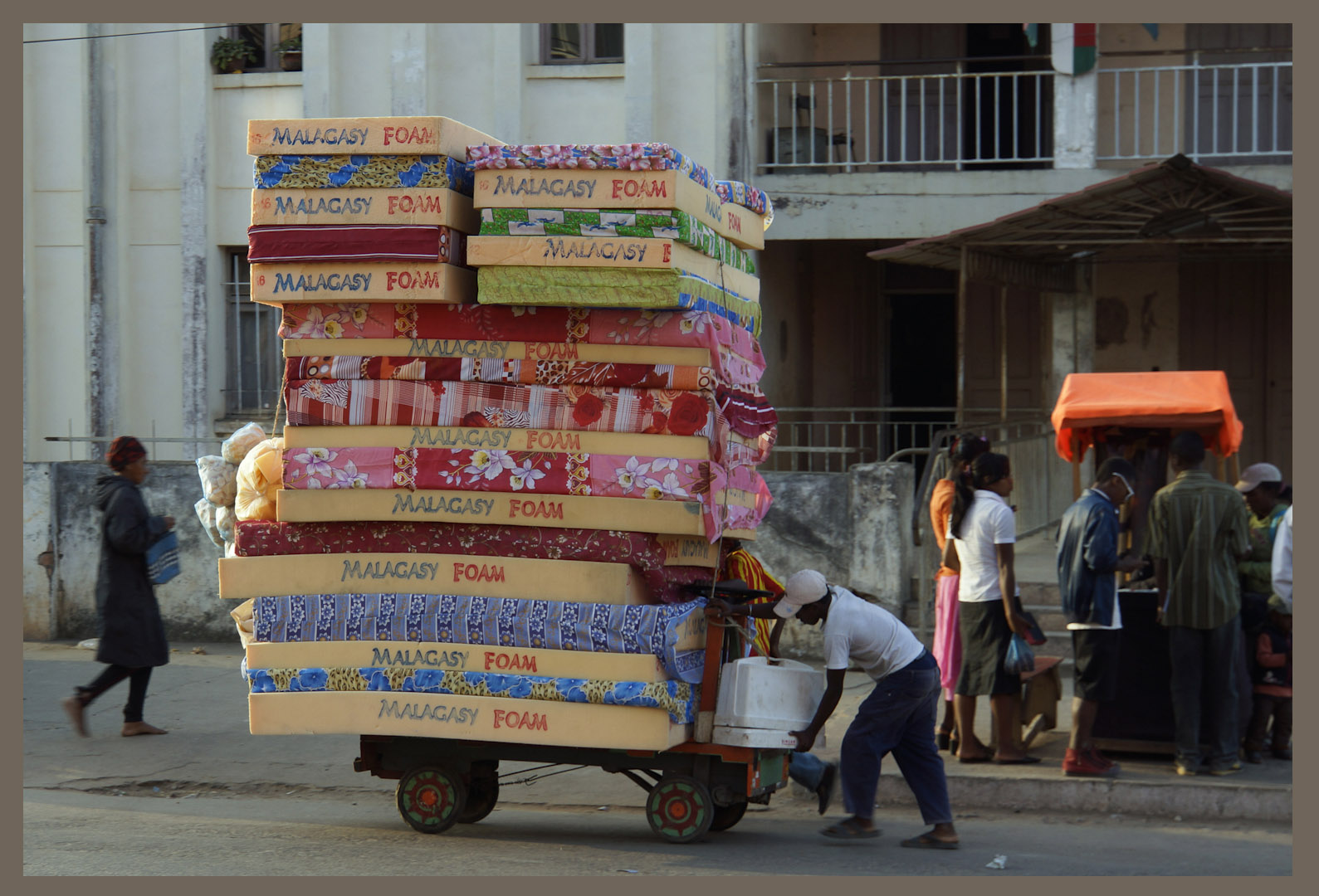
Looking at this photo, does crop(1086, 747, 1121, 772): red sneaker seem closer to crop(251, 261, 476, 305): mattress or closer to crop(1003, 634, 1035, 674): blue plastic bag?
crop(1003, 634, 1035, 674): blue plastic bag

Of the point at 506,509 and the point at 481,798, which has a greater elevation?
the point at 506,509

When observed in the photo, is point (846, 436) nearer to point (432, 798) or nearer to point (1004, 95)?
point (1004, 95)

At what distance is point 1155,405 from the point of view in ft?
27.9

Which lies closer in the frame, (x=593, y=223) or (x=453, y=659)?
(x=593, y=223)

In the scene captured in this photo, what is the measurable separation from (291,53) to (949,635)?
9439 mm

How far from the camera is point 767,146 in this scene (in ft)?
44.0

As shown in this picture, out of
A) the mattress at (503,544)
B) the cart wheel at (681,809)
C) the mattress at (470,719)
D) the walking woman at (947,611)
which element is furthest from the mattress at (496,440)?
the walking woman at (947,611)

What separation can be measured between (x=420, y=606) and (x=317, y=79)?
870cm

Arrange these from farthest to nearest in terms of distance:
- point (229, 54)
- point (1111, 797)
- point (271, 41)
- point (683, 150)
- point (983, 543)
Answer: point (271, 41)
point (229, 54)
point (683, 150)
point (983, 543)
point (1111, 797)

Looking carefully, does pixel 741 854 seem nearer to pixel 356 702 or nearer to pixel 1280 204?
pixel 356 702

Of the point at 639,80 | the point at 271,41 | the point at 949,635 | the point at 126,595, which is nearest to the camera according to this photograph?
the point at 949,635

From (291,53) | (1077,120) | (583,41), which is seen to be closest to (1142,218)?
(1077,120)

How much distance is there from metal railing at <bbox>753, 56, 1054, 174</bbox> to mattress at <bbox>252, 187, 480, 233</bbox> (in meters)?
7.87

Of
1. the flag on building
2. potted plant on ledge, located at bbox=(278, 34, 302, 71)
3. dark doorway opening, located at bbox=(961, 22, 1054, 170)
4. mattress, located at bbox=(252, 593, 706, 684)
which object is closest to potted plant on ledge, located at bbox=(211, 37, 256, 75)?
potted plant on ledge, located at bbox=(278, 34, 302, 71)
